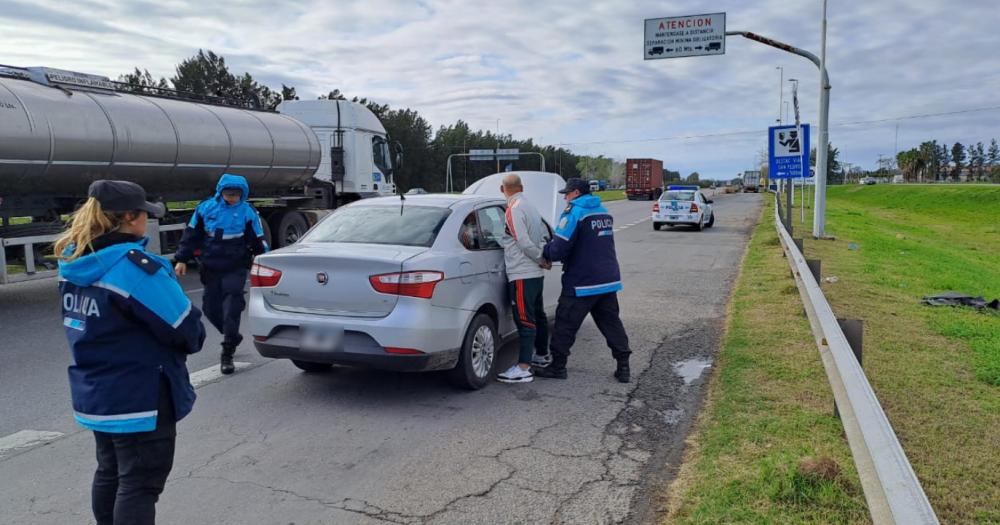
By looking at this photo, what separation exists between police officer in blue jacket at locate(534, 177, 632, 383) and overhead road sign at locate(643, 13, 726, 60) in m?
16.4

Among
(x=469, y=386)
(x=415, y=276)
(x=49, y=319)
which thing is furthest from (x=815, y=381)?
(x=49, y=319)

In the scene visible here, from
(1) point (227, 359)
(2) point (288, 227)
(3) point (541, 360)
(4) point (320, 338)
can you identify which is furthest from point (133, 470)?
(2) point (288, 227)

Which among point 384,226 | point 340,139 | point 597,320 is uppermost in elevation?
point 340,139

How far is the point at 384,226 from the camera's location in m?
6.32

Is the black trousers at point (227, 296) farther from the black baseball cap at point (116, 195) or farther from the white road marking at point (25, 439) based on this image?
the black baseball cap at point (116, 195)

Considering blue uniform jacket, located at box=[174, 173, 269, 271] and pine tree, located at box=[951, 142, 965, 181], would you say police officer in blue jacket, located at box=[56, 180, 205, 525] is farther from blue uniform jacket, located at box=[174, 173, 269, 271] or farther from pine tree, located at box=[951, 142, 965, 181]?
pine tree, located at box=[951, 142, 965, 181]

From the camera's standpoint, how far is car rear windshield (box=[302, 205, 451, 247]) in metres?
6.10

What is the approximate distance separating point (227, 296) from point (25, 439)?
2059mm

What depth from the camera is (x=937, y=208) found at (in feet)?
172

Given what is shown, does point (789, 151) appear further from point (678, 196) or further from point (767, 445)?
point (767, 445)

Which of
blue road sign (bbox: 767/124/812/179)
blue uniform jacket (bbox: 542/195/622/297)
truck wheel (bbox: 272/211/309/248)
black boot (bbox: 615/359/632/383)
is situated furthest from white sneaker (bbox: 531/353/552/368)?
blue road sign (bbox: 767/124/812/179)

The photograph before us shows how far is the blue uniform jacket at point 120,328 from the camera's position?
110 inches

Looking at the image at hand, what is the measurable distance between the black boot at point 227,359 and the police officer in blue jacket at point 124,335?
12.4ft

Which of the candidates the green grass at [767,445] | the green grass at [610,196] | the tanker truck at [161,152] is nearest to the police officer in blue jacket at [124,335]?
the green grass at [767,445]
